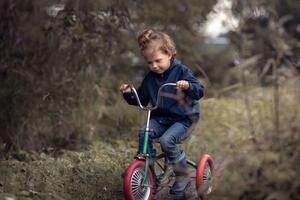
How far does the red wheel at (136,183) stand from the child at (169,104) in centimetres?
16

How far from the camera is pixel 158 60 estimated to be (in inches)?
258

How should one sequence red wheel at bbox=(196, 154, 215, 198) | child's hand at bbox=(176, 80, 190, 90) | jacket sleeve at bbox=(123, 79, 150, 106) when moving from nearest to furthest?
child's hand at bbox=(176, 80, 190, 90)
red wheel at bbox=(196, 154, 215, 198)
jacket sleeve at bbox=(123, 79, 150, 106)

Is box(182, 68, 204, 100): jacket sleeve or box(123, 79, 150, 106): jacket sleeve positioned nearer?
box(182, 68, 204, 100): jacket sleeve

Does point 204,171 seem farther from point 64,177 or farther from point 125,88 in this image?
point 64,177

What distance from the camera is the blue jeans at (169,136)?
6.38 m

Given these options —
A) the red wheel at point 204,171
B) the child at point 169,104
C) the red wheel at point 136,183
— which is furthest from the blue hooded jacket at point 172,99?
the red wheel at point 136,183

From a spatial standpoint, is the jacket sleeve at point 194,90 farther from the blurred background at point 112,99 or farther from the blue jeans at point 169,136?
the blue jeans at point 169,136

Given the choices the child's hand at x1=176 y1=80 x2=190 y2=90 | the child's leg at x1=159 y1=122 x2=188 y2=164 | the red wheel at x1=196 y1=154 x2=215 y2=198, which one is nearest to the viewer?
the child's hand at x1=176 y1=80 x2=190 y2=90

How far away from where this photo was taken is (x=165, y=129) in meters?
6.69

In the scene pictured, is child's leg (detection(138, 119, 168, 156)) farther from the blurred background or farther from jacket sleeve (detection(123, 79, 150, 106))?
the blurred background

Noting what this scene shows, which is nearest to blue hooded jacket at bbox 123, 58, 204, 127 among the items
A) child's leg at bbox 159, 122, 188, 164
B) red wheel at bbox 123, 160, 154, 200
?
child's leg at bbox 159, 122, 188, 164

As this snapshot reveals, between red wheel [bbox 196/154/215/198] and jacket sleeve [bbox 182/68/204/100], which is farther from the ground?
jacket sleeve [bbox 182/68/204/100]

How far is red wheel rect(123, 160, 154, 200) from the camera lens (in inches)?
241

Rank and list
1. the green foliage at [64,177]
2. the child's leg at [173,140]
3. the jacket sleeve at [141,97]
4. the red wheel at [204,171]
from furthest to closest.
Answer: the jacket sleeve at [141,97]
the red wheel at [204,171]
the child's leg at [173,140]
the green foliage at [64,177]
